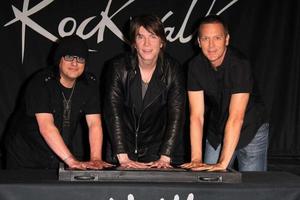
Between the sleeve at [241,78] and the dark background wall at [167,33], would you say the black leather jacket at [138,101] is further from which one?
the dark background wall at [167,33]

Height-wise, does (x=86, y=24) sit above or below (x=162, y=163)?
above

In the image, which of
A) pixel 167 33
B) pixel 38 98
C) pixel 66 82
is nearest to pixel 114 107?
pixel 66 82

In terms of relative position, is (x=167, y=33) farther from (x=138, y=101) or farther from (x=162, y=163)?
(x=162, y=163)

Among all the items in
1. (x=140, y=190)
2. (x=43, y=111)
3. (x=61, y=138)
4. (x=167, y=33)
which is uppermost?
(x=167, y=33)

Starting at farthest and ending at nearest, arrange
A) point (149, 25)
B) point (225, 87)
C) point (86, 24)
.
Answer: point (86, 24) → point (225, 87) → point (149, 25)

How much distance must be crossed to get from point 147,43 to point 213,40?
0.29m

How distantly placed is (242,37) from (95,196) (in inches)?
87.3

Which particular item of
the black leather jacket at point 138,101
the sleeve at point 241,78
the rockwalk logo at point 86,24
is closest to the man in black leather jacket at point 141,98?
the black leather jacket at point 138,101

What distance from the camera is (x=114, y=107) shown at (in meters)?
2.69

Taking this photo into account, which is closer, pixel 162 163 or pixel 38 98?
pixel 162 163

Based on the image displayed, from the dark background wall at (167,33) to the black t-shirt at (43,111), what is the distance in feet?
3.75

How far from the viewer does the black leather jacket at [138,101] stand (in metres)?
2.68

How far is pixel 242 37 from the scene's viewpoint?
155 inches

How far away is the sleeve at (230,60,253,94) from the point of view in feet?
8.40
